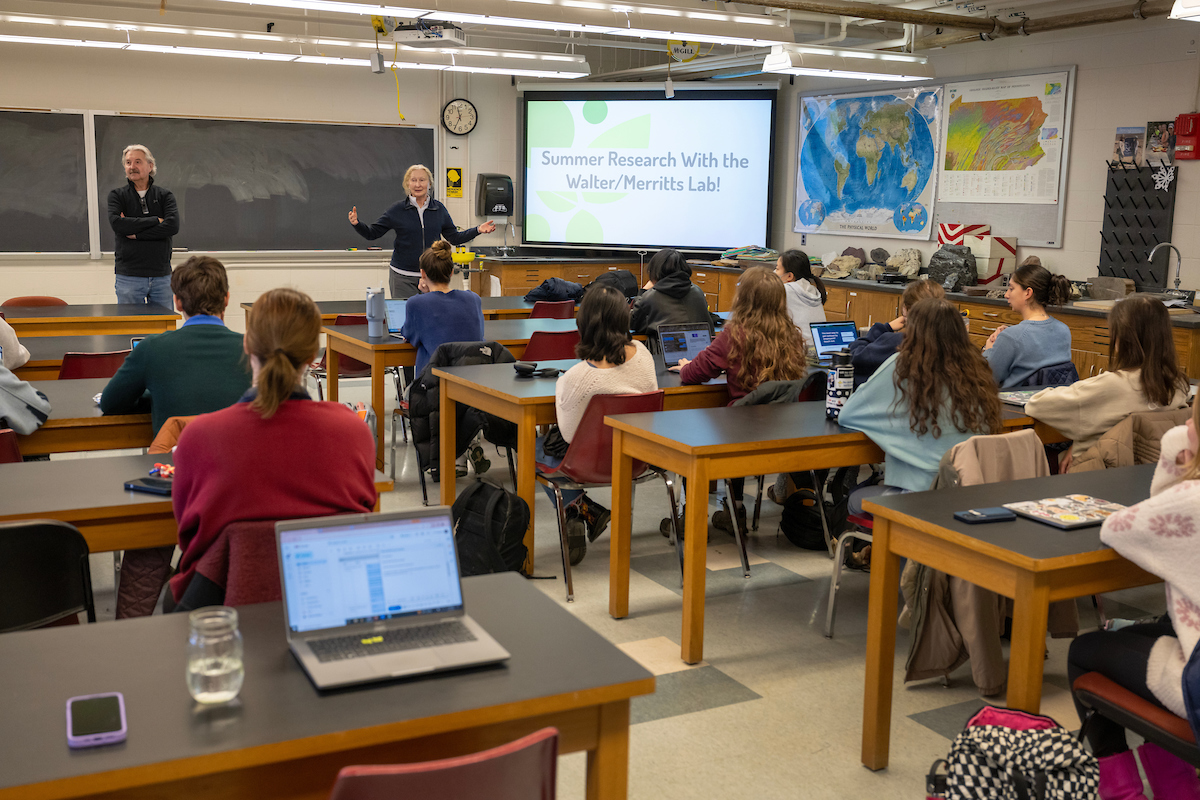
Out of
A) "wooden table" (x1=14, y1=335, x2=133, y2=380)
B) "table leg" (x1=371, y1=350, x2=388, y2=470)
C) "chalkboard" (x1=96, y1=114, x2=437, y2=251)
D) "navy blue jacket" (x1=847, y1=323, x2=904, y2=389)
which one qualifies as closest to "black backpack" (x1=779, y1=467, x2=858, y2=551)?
"navy blue jacket" (x1=847, y1=323, x2=904, y2=389)

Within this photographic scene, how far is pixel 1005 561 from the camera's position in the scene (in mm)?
2273

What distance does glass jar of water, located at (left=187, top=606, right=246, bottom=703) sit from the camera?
149 centimetres

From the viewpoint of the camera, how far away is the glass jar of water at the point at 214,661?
1.49 m

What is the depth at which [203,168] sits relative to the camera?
925cm

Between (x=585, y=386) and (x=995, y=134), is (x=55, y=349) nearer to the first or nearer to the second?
(x=585, y=386)

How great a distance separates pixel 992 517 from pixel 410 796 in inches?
65.5

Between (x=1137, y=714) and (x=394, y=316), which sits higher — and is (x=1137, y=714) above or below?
below

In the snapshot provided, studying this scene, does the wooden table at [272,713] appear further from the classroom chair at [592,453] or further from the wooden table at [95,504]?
the classroom chair at [592,453]

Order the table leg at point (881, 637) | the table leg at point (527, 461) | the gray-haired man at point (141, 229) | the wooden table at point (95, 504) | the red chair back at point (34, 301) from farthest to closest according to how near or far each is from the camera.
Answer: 1. the gray-haired man at point (141, 229)
2. the red chair back at point (34, 301)
3. the table leg at point (527, 461)
4. the table leg at point (881, 637)
5. the wooden table at point (95, 504)

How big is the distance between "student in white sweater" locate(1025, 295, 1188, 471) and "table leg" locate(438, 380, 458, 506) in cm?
249

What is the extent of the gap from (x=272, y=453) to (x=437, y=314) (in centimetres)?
323

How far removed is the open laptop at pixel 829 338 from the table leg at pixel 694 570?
2015 millimetres

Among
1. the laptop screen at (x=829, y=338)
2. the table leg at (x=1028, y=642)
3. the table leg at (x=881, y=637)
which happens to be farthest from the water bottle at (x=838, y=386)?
the laptop screen at (x=829, y=338)

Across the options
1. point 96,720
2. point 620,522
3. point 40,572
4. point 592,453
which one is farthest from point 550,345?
point 96,720
